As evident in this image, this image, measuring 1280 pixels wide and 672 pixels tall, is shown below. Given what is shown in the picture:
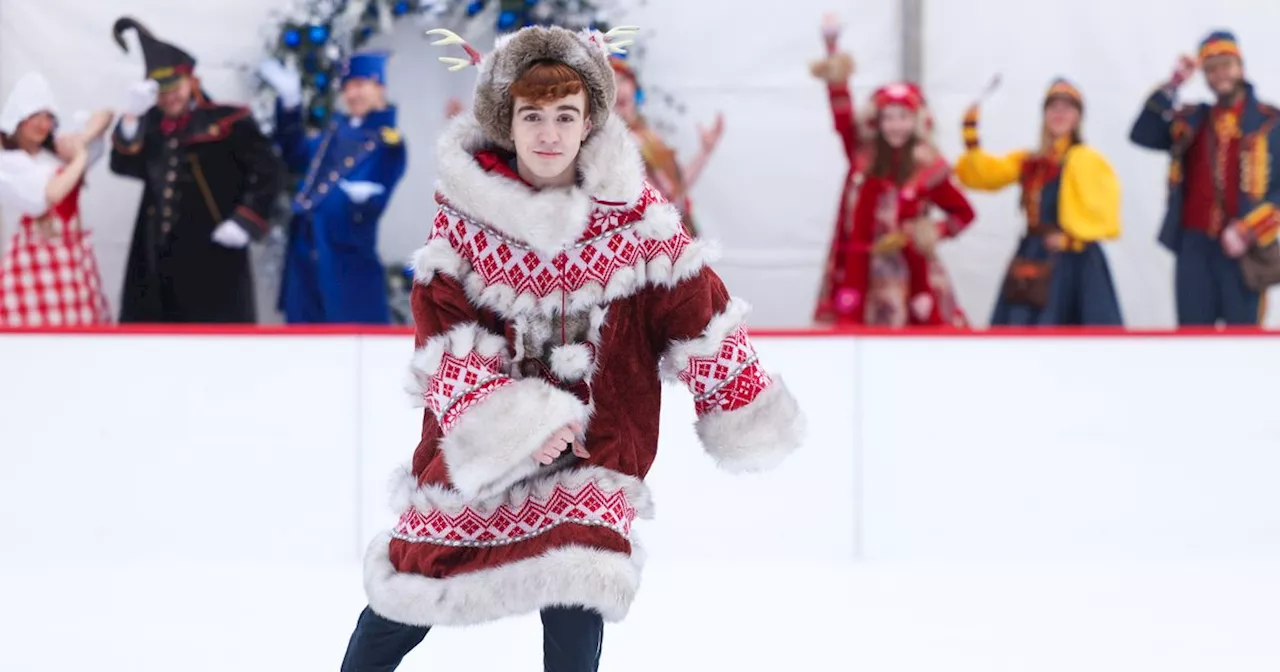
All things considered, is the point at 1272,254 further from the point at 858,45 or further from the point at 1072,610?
the point at 1072,610

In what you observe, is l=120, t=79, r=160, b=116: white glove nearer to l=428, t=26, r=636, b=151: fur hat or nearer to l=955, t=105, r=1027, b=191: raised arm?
l=955, t=105, r=1027, b=191: raised arm

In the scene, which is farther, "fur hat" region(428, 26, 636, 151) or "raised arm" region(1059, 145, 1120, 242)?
"raised arm" region(1059, 145, 1120, 242)

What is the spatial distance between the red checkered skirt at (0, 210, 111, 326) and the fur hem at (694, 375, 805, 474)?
391 cm

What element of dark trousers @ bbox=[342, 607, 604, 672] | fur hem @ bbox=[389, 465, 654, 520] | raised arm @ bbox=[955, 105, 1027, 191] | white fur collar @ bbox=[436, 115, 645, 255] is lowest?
dark trousers @ bbox=[342, 607, 604, 672]

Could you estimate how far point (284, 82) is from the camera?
5754mm

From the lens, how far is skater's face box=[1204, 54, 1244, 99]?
5.39m

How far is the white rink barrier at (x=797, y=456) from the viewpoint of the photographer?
4.44 meters

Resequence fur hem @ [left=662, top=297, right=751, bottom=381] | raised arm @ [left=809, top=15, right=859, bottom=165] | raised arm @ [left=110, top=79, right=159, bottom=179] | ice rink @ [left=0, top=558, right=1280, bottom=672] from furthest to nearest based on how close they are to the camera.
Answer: raised arm @ [left=110, top=79, right=159, bottom=179]
raised arm @ [left=809, top=15, right=859, bottom=165]
ice rink @ [left=0, top=558, right=1280, bottom=672]
fur hem @ [left=662, top=297, right=751, bottom=381]

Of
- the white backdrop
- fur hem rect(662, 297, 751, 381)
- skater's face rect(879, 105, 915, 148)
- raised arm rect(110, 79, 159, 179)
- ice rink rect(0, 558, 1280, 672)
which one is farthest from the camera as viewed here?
the white backdrop

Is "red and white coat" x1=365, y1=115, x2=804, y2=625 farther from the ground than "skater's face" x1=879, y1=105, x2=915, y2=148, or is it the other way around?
"skater's face" x1=879, y1=105, x2=915, y2=148

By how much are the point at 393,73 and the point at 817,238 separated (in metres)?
1.89

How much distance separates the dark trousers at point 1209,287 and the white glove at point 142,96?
3750 millimetres

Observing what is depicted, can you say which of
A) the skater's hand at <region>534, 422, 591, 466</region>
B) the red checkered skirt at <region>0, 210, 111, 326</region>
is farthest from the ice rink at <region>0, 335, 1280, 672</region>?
the skater's hand at <region>534, 422, 591, 466</region>

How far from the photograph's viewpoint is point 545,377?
2107mm
